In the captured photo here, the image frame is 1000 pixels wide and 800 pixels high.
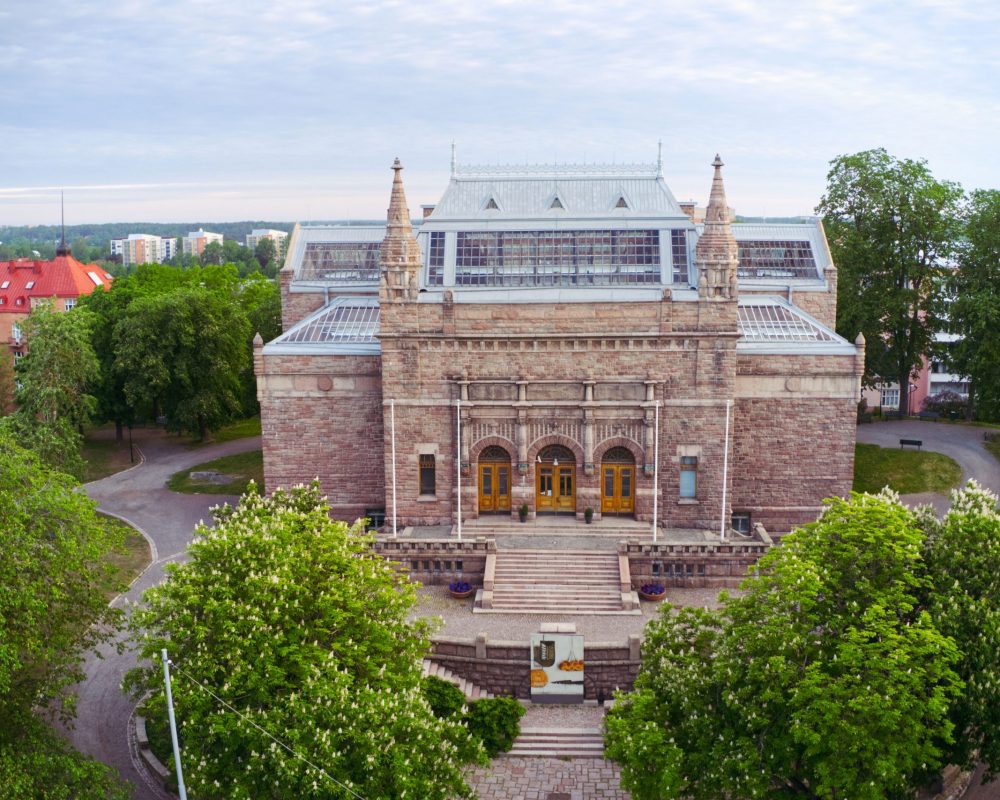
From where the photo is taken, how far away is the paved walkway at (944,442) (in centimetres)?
5669

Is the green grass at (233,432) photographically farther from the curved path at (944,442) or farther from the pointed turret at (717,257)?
the curved path at (944,442)

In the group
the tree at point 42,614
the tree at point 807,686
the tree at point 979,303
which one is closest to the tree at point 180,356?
the tree at point 42,614

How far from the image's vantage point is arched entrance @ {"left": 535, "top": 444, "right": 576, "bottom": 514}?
1879 inches

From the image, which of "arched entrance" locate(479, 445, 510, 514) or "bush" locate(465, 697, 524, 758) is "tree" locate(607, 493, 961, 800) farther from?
"arched entrance" locate(479, 445, 510, 514)

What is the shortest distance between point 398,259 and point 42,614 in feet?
76.3

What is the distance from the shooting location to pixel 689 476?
4753 cm

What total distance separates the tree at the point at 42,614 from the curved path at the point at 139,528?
102 inches

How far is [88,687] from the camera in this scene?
127ft

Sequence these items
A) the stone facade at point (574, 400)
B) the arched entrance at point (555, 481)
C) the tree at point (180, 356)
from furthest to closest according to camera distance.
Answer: the tree at point (180, 356) → the arched entrance at point (555, 481) → the stone facade at point (574, 400)

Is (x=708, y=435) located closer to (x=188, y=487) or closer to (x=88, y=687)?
(x=88, y=687)

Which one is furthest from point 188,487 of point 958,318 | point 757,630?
point 958,318

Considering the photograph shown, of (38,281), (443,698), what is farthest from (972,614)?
(38,281)

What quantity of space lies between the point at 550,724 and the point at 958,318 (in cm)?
4301

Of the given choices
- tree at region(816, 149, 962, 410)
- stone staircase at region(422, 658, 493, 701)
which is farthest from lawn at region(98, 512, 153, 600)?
tree at region(816, 149, 962, 410)
